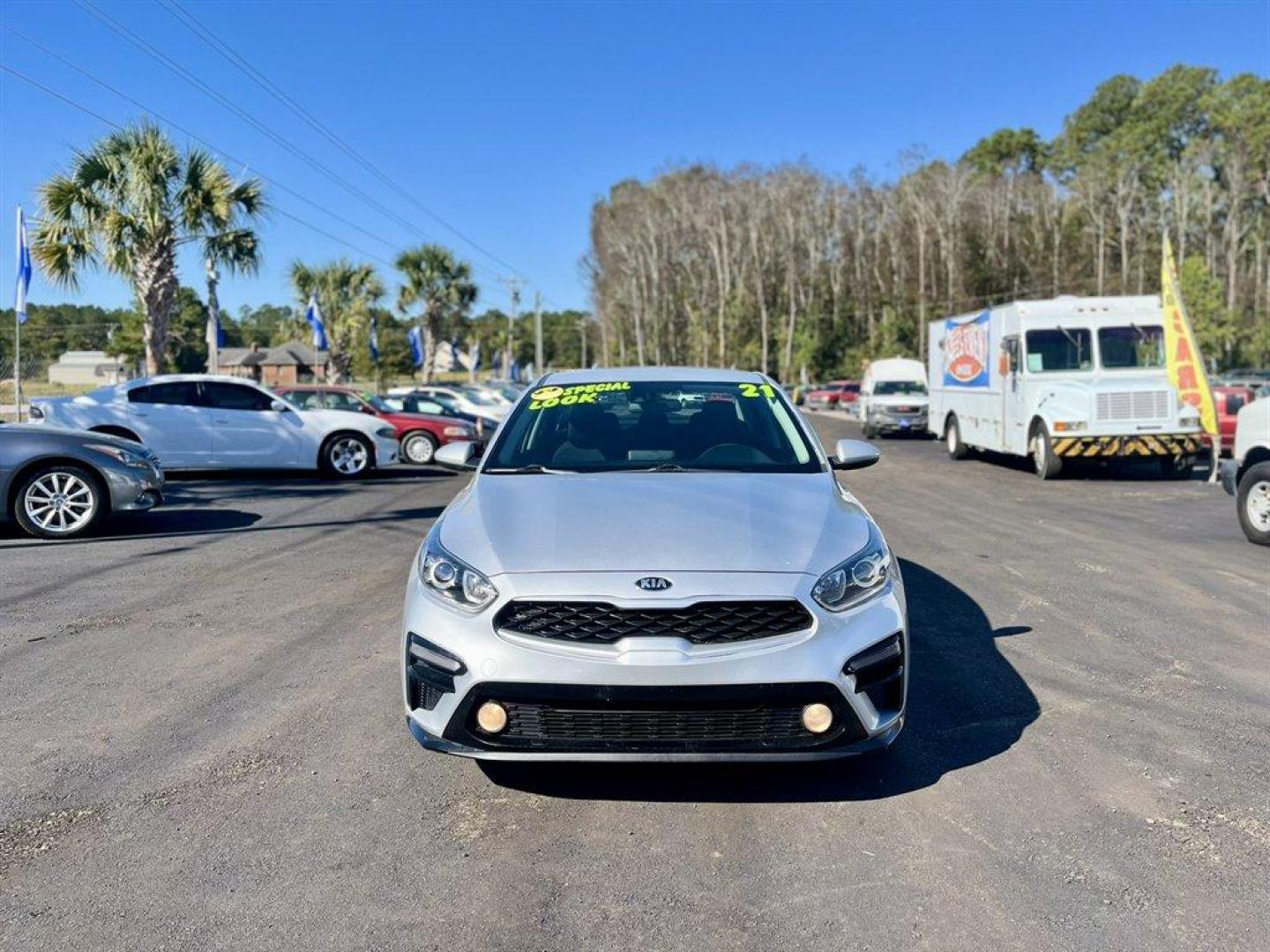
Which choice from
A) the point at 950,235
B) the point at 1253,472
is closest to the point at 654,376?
the point at 1253,472

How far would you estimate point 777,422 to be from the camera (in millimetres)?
5492

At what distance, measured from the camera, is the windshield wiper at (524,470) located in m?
4.89

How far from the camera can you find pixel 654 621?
361cm

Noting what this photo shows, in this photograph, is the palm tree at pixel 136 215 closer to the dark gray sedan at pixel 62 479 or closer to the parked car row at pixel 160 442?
the parked car row at pixel 160 442

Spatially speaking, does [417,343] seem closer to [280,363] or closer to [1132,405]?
[1132,405]

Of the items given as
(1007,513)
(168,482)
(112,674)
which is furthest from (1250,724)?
(168,482)

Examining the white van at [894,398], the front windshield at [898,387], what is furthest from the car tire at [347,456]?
the front windshield at [898,387]

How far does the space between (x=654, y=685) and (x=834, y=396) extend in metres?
48.6

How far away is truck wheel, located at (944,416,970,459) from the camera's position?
70.1 feet

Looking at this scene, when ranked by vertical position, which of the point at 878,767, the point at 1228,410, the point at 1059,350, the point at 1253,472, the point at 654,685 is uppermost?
the point at 1059,350

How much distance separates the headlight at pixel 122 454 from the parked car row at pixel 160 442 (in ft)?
0.04

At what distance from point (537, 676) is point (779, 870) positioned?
38.8 inches

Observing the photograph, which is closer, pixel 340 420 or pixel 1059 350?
pixel 340 420

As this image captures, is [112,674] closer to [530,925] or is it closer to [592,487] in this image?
[592,487]
